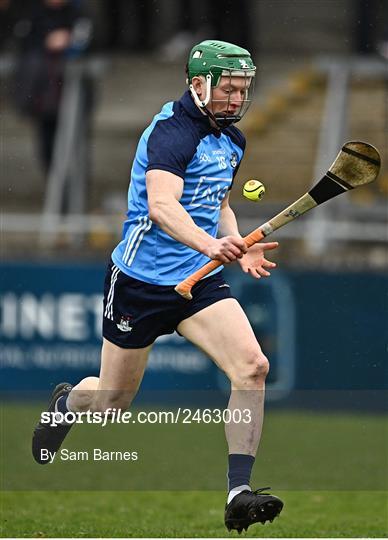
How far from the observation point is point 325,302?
11.6 meters

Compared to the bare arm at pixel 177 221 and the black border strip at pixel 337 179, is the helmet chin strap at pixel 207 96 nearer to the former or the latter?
the bare arm at pixel 177 221

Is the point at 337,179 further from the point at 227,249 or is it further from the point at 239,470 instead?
the point at 239,470

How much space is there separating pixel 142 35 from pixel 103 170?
2.20 metres

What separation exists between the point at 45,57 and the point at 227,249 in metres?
6.37

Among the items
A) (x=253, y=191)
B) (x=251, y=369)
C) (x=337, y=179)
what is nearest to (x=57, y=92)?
(x=253, y=191)

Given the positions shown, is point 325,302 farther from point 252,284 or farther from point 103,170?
point 103,170

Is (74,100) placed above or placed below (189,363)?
above

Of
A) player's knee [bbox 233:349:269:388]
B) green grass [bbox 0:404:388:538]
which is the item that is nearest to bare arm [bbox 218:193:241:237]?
player's knee [bbox 233:349:269:388]

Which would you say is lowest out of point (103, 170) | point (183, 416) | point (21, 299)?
point (183, 416)

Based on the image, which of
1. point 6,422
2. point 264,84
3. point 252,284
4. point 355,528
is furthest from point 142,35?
point 355,528

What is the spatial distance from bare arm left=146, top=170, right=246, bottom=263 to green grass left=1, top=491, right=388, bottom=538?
1664mm

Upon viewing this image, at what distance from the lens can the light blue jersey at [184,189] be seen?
6328 mm

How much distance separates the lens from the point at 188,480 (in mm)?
8984

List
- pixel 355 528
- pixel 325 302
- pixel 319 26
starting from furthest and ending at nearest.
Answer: pixel 319 26 → pixel 325 302 → pixel 355 528
